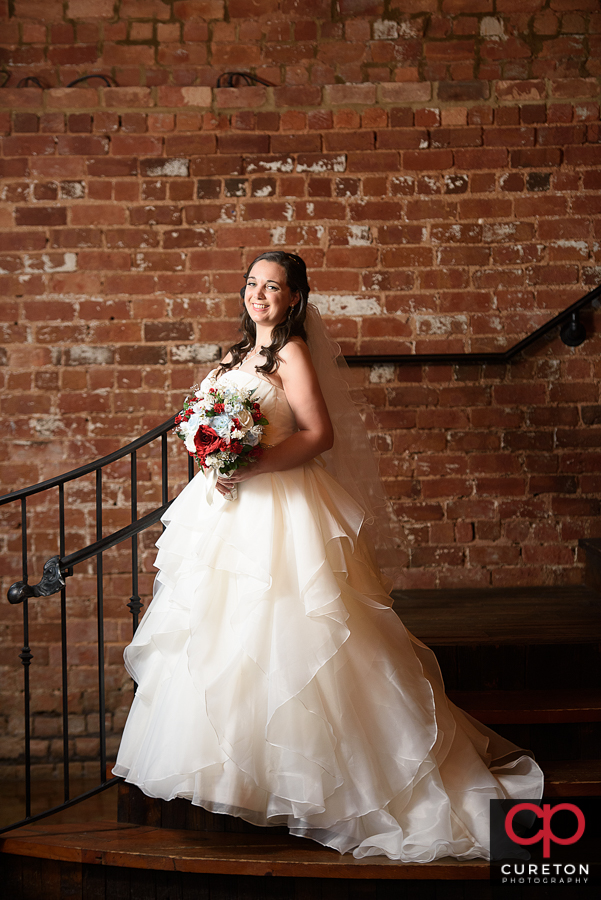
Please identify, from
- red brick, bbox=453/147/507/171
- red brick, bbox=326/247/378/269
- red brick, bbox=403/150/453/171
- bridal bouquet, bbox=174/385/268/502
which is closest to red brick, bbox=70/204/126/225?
red brick, bbox=326/247/378/269

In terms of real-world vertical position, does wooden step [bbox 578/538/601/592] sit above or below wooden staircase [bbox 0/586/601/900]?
above

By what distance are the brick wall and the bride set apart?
1.43 metres

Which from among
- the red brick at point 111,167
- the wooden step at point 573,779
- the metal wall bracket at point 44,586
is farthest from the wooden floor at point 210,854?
the red brick at point 111,167

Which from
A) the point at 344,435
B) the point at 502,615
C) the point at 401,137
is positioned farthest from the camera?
the point at 401,137

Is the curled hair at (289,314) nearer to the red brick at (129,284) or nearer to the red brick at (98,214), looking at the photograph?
the red brick at (129,284)

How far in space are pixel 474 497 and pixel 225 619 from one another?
77.1 inches

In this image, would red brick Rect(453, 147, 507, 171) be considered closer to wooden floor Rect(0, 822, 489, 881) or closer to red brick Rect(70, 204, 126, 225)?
red brick Rect(70, 204, 126, 225)

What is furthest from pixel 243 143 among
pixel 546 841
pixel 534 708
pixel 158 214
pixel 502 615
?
pixel 546 841

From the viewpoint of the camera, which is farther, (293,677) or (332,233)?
(332,233)

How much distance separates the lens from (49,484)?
81.7 inches

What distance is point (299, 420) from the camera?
1.95 m

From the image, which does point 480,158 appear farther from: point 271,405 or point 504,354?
point 271,405

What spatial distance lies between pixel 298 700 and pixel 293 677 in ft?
0.21

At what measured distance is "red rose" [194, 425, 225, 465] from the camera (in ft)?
5.76
